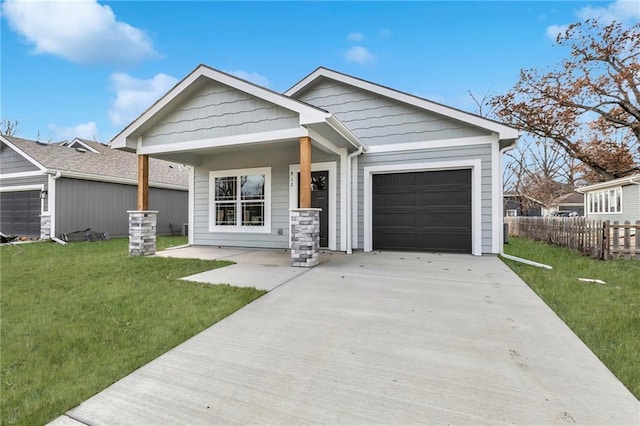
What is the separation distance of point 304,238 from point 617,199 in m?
21.4

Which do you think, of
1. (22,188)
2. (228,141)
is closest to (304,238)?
(228,141)

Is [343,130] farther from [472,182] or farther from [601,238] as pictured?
[601,238]

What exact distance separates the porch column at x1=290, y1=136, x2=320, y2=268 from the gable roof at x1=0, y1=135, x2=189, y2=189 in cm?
1118

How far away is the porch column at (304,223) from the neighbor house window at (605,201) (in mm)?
20831

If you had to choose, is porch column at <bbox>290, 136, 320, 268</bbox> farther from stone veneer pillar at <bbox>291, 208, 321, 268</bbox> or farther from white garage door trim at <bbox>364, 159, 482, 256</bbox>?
white garage door trim at <bbox>364, 159, 482, 256</bbox>

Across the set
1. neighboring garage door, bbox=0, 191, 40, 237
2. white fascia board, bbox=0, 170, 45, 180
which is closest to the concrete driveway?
white fascia board, bbox=0, 170, 45, 180

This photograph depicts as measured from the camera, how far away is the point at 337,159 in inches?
333

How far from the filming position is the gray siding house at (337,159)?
6730 millimetres

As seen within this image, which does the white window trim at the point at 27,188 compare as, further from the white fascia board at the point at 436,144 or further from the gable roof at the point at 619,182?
the gable roof at the point at 619,182

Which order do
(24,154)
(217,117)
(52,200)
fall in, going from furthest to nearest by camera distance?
1. (24,154)
2. (52,200)
3. (217,117)

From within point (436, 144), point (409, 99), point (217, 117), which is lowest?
point (436, 144)

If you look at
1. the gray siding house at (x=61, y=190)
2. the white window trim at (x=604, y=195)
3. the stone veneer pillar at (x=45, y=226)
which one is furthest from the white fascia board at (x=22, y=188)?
the white window trim at (x=604, y=195)

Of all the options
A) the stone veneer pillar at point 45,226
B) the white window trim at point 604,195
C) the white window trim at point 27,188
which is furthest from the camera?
the white window trim at point 604,195

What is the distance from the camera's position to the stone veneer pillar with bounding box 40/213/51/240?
1189cm
